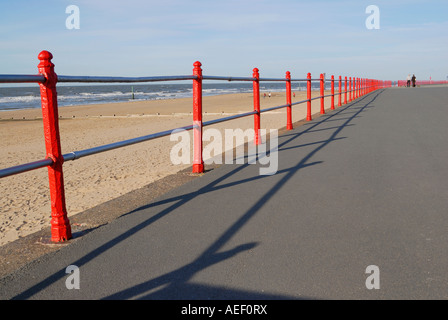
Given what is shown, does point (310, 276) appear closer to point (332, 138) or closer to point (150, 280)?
point (150, 280)

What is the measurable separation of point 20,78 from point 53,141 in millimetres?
479

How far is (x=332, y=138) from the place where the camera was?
27.7ft

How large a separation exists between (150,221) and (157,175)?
3.18m

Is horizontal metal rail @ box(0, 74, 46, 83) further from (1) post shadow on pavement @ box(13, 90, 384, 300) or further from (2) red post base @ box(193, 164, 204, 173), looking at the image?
(2) red post base @ box(193, 164, 204, 173)

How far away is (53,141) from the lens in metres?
3.13

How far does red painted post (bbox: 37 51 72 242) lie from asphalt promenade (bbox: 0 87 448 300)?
7.9 inches

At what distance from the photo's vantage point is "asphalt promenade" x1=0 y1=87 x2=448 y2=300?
7.95ft

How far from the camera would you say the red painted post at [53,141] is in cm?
301

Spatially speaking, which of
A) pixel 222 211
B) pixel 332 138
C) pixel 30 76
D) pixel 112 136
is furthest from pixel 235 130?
pixel 30 76
